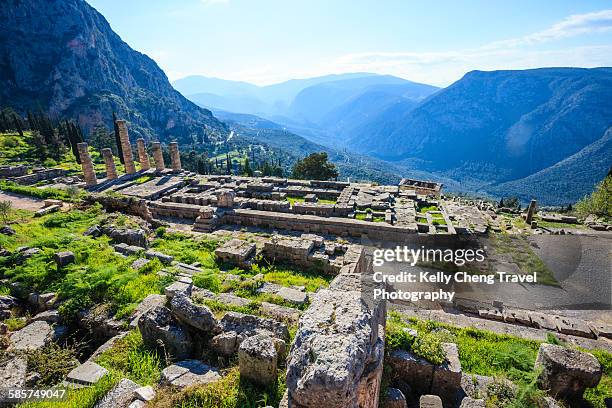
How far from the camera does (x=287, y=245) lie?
1284 cm

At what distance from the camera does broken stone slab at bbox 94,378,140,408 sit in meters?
4.71

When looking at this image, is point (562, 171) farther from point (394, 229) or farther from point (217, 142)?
point (394, 229)

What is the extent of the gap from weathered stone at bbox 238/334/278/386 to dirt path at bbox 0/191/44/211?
54.3 feet

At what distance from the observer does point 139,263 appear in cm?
1012

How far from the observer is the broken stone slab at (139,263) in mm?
9853

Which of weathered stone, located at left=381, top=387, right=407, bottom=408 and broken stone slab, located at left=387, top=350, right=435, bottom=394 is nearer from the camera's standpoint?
weathered stone, located at left=381, top=387, right=407, bottom=408

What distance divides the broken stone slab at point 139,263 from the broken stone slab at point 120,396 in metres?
5.24

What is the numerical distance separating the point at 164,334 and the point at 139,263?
4.73 meters

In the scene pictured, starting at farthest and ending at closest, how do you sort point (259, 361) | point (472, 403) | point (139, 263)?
1. point (139, 263)
2. point (472, 403)
3. point (259, 361)

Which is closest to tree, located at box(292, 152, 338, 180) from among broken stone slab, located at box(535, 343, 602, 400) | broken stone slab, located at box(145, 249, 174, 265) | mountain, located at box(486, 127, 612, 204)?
broken stone slab, located at box(145, 249, 174, 265)

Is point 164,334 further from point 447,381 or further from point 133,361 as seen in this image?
point 447,381

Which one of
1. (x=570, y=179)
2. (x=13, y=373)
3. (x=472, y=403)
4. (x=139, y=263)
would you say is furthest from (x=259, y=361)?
(x=570, y=179)

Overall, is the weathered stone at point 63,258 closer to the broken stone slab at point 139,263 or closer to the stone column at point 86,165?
the broken stone slab at point 139,263

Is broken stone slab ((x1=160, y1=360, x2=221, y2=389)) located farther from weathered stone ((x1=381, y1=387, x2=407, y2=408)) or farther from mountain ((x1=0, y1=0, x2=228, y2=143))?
mountain ((x1=0, y1=0, x2=228, y2=143))
